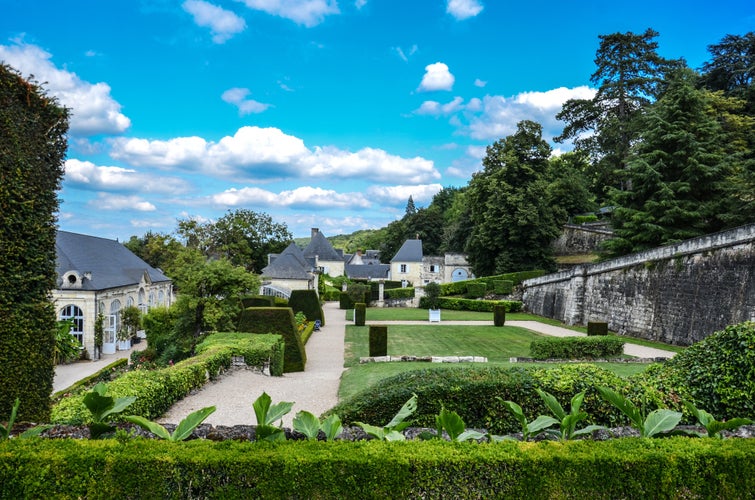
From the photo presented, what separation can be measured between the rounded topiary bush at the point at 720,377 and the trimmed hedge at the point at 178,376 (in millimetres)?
7334

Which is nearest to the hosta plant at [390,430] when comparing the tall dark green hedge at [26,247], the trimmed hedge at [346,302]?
the tall dark green hedge at [26,247]

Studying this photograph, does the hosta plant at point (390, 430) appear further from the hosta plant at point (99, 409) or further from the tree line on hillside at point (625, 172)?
the tree line on hillside at point (625, 172)

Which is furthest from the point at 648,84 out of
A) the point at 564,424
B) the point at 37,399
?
the point at 37,399

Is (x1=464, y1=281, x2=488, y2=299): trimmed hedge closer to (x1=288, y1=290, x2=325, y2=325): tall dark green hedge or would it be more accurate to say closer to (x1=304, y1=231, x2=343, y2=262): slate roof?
(x1=288, y1=290, x2=325, y2=325): tall dark green hedge

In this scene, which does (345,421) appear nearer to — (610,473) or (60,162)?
(610,473)

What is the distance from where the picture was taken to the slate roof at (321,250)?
59344 mm

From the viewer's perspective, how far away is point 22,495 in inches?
131

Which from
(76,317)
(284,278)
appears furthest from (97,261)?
(284,278)

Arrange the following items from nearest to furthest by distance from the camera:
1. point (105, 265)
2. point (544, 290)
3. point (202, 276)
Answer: point (202, 276) < point (105, 265) < point (544, 290)

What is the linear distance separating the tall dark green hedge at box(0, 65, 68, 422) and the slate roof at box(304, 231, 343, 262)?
5283 cm

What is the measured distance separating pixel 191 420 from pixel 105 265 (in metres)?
24.3

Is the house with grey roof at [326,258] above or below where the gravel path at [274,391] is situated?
above

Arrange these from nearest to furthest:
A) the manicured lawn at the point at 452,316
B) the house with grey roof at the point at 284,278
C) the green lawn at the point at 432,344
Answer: the green lawn at the point at 432,344 < the manicured lawn at the point at 452,316 < the house with grey roof at the point at 284,278

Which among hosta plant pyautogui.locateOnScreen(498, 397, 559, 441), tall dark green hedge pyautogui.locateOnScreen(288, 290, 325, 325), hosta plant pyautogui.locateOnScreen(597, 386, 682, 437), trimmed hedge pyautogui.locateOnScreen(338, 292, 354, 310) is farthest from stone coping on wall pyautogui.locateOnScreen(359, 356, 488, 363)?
trimmed hedge pyautogui.locateOnScreen(338, 292, 354, 310)
